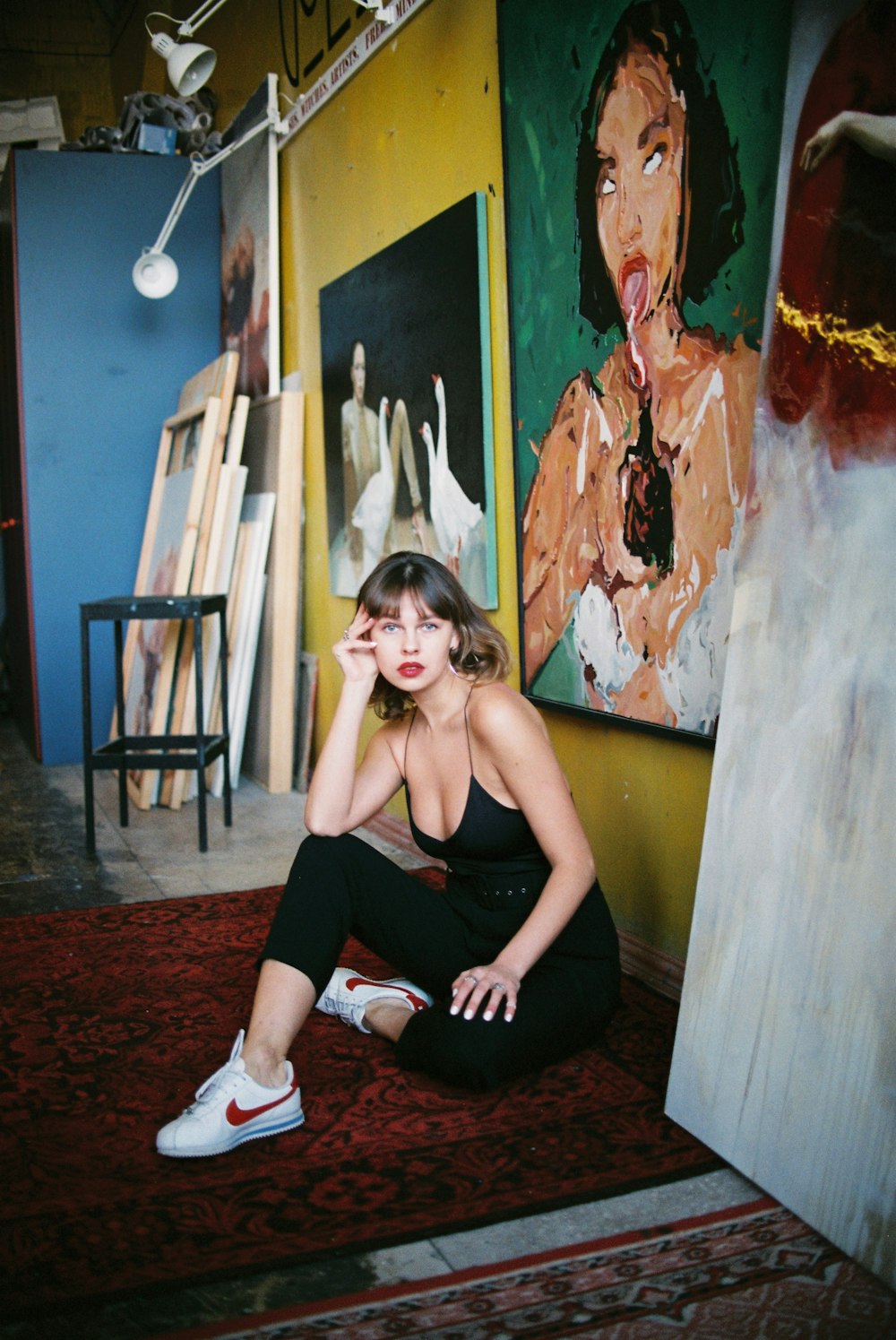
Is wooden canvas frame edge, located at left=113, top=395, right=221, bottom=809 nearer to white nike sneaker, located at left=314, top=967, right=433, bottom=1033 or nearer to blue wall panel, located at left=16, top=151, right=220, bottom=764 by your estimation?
blue wall panel, located at left=16, top=151, right=220, bottom=764

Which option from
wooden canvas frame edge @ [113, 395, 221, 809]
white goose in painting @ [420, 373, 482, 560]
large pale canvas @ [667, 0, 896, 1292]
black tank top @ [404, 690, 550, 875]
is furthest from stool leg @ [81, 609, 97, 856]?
large pale canvas @ [667, 0, 896, 1292]

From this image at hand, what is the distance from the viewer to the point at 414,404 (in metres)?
4.25

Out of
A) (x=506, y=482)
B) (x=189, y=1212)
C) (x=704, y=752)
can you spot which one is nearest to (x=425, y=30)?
(x=506, y=482)

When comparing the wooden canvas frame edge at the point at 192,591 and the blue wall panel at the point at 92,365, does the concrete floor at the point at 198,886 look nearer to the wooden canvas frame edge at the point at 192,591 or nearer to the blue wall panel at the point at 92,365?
the wooden canvas frame edge at the point at 192,591

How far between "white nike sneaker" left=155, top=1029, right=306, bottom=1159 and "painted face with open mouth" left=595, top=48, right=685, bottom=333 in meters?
1.93

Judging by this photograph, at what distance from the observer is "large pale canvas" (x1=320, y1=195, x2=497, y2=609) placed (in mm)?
3762

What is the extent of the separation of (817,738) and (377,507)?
9.60ft

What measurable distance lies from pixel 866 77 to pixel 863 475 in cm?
67

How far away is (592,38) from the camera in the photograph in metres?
2.98

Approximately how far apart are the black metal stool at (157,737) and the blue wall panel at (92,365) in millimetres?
1470

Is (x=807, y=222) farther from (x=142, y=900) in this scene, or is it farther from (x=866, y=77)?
(x=142, y=900)

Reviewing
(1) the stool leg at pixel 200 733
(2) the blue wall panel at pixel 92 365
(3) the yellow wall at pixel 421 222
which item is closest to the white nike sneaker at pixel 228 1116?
(3) the yellow wall at pixel 421 222

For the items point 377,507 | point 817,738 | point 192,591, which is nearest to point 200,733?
point 192,591

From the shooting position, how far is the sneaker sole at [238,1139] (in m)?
2.15
